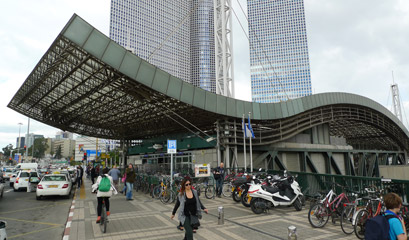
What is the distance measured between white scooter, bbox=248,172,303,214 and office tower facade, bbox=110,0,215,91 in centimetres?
10565

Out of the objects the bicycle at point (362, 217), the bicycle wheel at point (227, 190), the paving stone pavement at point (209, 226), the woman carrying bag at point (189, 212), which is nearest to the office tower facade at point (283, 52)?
the bicycle wheel at point (227, 190)

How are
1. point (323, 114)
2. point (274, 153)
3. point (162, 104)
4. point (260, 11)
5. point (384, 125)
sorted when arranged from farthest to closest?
point (260, 11)
point (384, 125)
point (323, 114)
point (274, 153)
point (162, 104)

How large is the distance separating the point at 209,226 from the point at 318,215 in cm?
327

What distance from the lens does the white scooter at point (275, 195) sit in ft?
31.5

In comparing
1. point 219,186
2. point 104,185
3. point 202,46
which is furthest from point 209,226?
point 202,46

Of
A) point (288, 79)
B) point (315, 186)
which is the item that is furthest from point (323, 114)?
point (288, 79)

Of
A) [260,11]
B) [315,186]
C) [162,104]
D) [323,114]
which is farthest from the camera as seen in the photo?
[260,11]

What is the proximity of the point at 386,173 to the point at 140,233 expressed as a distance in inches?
1744

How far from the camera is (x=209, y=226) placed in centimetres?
791

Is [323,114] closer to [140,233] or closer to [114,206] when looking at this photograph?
[114,206]

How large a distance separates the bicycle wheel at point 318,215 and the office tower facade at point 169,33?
354ft

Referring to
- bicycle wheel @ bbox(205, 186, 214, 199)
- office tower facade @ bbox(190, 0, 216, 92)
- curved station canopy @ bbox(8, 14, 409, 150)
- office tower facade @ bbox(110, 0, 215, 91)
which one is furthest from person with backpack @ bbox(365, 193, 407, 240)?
office tower facade @ bbox(190, 0, 216, 92)

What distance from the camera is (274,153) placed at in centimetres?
2917

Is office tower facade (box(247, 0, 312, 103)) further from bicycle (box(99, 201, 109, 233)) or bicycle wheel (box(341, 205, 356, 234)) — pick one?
bicycle (box(99, 201, 109, 233))
